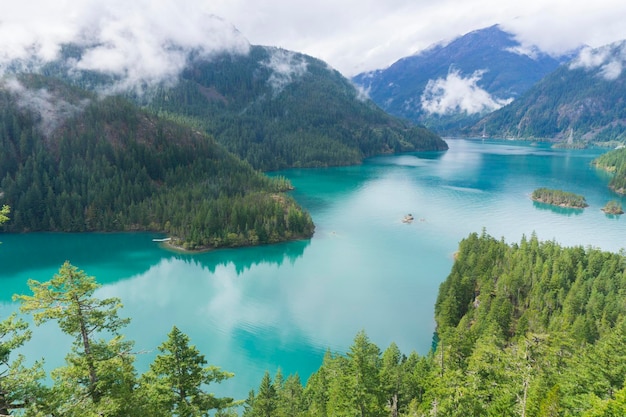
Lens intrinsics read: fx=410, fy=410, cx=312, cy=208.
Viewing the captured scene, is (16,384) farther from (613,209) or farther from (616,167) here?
(616,167)

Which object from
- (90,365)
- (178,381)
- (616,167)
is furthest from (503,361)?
(616,167)

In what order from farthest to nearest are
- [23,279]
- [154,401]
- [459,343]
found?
[23,279]
[459,343]
[154,401]

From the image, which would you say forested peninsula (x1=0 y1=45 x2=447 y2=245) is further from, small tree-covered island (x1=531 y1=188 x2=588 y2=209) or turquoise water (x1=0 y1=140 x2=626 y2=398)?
small tree-covered island (x1=531 y1=188 x2=588 y2=209)

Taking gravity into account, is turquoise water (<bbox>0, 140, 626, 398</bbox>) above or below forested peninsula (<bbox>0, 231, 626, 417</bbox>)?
below

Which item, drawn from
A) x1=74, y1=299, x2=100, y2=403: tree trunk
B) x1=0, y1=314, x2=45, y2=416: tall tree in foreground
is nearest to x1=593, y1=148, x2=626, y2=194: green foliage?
x1=74, y1=299, x2=100, y2=403: tree trunk

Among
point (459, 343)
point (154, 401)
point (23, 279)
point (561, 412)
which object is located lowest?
point (23, 279)

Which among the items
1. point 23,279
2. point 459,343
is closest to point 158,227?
point 23,279

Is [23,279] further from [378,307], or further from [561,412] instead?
[561,412]
